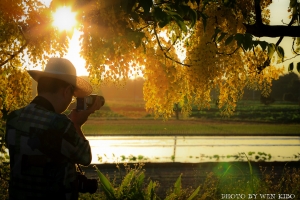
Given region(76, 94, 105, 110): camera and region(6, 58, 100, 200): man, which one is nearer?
region(6, 58, 100, 200): man

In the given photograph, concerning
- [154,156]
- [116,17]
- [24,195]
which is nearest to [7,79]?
[116,17]

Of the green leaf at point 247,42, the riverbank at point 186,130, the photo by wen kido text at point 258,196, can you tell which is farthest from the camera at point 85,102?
the riverbank at point 186,130

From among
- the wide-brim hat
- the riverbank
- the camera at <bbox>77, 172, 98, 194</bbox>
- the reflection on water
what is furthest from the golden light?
the riverbank

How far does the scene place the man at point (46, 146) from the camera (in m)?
2.70

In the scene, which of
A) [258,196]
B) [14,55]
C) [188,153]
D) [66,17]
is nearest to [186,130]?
[188,153]

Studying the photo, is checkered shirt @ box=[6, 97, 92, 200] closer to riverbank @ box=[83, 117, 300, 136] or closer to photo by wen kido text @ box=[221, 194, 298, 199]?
photo by wen kido text @ box=[221, 194, 298, 199]

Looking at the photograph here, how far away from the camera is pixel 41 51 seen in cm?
657

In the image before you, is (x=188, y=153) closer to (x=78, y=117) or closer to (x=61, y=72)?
(x=78, y=117)

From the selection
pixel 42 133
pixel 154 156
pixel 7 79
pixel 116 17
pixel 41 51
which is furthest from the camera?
pixel 154 156

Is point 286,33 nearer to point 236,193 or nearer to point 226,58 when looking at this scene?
point 226,58

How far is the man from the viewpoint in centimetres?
270

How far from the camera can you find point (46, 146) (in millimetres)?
2689

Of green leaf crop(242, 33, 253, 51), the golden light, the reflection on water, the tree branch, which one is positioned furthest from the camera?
the reflection on water

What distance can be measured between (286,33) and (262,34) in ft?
1.02
